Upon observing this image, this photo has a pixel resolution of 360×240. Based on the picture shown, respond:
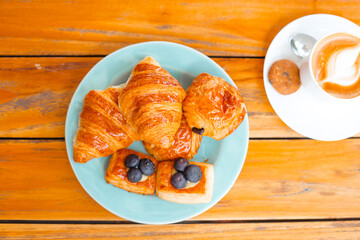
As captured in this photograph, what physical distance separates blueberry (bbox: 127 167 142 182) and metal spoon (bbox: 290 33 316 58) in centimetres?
87

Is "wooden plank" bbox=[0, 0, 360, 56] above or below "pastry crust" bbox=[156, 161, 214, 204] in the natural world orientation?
above

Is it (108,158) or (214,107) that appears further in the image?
(108,158)

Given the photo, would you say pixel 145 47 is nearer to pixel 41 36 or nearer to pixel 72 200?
pixel 41 36

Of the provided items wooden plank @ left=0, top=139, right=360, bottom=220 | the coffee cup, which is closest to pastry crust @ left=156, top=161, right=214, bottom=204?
wooden plank @ left=0, top=139, right=360, bottom=220

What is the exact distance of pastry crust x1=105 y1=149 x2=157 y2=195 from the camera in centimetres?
112

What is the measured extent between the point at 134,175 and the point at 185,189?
0.72 feet

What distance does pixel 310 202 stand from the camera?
133 centimetres

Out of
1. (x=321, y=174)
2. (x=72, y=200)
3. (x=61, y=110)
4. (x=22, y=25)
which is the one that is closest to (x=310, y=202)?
(x=321, y=174)

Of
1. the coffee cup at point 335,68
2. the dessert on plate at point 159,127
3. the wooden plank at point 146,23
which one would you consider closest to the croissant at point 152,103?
the dessert on plate at point 159,127

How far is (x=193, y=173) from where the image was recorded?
42.9 inches

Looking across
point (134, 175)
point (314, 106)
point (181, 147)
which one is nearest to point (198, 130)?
point (181, 147)

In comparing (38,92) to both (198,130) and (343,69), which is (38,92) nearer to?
(198,130)

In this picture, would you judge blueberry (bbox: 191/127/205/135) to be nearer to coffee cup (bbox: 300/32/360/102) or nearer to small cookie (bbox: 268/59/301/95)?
small cookie (bbox: 268/59/301/95)

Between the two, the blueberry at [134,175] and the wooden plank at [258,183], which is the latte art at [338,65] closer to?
the wooden plank at [258,183]
